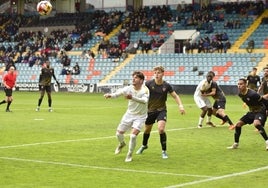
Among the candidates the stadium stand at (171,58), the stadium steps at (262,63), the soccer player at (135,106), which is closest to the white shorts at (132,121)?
the soccer player at (135,106)

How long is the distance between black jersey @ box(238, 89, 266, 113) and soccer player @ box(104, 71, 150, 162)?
9.21ft

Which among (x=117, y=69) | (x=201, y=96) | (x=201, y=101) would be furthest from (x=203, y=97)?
(x=117, y=69)

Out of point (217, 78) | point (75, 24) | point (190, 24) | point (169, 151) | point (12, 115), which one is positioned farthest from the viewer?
point (75, 24)

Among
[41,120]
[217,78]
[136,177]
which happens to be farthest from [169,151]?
[217,78]

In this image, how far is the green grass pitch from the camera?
10.5m

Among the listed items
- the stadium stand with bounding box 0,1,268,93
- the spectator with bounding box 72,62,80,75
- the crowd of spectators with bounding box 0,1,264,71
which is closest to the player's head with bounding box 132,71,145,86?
the stadium stand with bounding box 0,1,268,93

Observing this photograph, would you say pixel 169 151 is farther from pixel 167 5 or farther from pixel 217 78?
pixel 167 5

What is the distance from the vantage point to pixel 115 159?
13164mm

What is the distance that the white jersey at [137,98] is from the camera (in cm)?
1302

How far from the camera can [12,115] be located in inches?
1019

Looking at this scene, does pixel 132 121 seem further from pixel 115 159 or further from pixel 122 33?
pixel 122 33

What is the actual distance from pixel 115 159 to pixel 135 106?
1.27m

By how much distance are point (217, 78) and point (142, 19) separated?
1572cm

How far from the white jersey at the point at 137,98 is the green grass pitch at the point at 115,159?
1.07m
